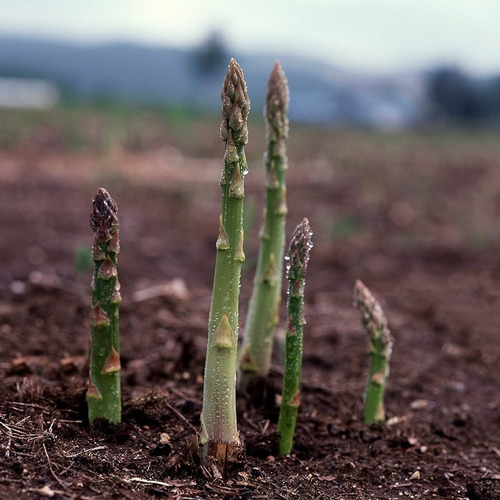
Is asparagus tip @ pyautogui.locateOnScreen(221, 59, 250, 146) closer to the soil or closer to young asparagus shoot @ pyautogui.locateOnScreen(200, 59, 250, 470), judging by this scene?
young asparagus shoot @ pyautogui.locateOnScreen(200, 59, 250, 470)

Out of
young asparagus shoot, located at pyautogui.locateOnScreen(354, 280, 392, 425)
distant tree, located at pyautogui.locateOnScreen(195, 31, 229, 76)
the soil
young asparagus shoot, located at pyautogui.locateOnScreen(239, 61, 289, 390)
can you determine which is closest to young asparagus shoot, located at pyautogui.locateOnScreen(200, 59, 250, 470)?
the soil

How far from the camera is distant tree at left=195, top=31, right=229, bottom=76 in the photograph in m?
66.7

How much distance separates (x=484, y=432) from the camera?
3480 millimetres

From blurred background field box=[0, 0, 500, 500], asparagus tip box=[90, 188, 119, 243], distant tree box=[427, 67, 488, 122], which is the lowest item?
blurred background field box=[0, 0, 500, 500]

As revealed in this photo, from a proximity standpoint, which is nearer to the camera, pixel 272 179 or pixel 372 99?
pixel 272 179

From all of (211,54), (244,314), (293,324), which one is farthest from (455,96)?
(293,324)

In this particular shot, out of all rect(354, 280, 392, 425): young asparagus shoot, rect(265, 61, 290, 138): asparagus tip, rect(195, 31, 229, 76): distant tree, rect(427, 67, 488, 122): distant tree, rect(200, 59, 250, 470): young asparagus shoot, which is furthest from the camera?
rect(195, 31, 229, 76): distant tree

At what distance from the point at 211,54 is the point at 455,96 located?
24.7 metres

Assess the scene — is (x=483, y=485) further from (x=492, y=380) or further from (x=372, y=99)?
(x=372, y=99)

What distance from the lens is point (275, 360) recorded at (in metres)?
4.14

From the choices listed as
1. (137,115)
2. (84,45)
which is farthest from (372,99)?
(84,45)

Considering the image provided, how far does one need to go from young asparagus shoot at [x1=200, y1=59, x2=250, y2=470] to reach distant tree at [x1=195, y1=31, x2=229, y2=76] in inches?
2619

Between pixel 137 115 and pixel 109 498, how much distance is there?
2432cm

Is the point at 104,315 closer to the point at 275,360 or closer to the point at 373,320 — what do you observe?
the point at 373,320
